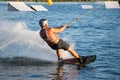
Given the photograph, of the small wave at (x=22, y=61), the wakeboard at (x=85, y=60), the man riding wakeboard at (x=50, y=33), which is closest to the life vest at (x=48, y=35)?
the man riding wakeboard at (x=50, y=33)

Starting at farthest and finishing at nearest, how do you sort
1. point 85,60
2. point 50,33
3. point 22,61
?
point 22,61 < point 85,60 < point 50,33

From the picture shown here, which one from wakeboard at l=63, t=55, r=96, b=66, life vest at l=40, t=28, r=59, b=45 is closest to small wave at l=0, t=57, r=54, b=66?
wakeboard at l=63, t=55, r=96, b=66

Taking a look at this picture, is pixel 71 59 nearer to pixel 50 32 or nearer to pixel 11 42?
pixel 50 32

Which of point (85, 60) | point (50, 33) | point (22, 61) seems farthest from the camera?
point (22, 61)

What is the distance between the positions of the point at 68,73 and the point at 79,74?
0.52 meters

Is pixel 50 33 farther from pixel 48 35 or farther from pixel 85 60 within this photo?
pixel 85 60

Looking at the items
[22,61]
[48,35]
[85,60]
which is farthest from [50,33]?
[22,61]

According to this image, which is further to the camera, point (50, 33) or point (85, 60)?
point (85, 60)

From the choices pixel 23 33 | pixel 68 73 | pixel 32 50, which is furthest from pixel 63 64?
pixel 23 33

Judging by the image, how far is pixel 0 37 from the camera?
30.5m

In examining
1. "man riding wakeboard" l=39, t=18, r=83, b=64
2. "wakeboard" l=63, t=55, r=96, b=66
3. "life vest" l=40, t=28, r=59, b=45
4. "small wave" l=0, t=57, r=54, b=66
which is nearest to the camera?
"man riding wakeboard" l=39, t=18, r=83, b=64

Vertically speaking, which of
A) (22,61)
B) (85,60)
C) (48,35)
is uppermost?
(48,35)

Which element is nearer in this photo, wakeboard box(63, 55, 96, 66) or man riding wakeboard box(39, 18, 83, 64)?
man riding wakeboard box(39, 18, 83, 64)

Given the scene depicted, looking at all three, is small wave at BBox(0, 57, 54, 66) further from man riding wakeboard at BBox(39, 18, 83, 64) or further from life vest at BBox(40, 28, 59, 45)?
life vest at BBox(40, 28, 59, 45)
